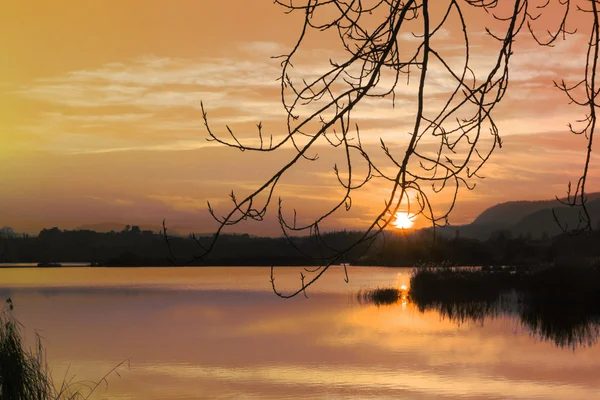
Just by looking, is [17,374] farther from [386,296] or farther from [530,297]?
[386,296]

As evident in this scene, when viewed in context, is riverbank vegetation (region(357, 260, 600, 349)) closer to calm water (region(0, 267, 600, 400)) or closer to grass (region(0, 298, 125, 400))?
calm water (region(0, 267, 600, 400))

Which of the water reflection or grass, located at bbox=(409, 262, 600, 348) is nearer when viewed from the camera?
the water reflection

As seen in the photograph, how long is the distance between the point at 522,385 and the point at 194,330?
48.8 ft

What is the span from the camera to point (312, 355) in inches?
963

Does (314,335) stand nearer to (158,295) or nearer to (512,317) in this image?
(512,317)

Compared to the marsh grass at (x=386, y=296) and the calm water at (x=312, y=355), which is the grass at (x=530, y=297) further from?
the marsh grass at (x=386, y=296)

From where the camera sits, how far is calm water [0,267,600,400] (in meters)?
19.3

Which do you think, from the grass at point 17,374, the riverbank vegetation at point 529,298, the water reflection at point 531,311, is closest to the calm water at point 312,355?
the water reflection at point 531,311

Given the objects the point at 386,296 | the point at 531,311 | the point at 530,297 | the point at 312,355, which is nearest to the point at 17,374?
the point at 312,355

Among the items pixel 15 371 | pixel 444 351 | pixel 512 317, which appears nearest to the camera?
pixel 15 371

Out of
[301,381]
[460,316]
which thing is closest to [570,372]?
[301,381]

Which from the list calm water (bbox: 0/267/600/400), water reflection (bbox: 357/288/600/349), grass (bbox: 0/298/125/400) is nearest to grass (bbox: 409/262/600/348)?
water reflection (bbox: 357/288/600/349)

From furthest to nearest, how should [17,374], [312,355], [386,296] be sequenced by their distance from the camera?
[386,296], [312,355], [17,374]

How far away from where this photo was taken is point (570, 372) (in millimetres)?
20516
